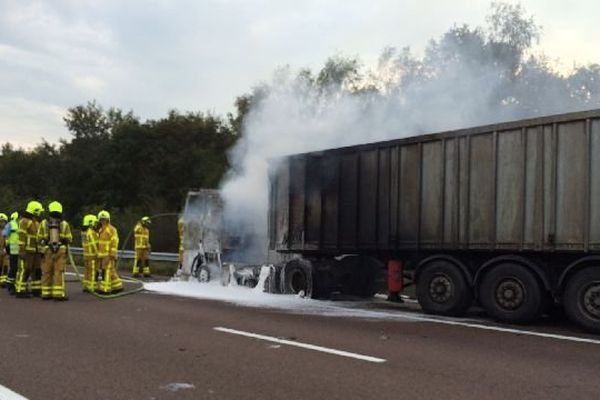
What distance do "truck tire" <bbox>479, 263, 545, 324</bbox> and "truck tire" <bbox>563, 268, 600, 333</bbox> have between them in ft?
1.54

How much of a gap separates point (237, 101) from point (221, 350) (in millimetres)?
29004

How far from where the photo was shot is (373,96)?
1495 cm

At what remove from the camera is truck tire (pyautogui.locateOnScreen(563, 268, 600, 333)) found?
29.3ft

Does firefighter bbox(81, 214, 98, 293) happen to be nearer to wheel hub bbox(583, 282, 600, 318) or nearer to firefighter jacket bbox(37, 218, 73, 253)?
firefighter jacket bbox(37, 218, 73, 253)

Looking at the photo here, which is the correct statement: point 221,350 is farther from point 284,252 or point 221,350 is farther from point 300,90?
point 300,90

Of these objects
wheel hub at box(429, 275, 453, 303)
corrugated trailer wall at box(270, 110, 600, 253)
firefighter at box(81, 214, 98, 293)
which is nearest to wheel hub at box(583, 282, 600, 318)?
corrugated trailer wall at box(270, 110, 600, 253)

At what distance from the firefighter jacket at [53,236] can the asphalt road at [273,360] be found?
2174mm

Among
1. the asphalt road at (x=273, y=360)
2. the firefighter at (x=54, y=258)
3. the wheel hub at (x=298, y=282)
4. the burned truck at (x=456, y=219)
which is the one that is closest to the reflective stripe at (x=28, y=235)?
the firefighter at (x=54, y=258)

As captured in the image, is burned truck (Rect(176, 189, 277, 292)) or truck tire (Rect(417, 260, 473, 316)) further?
burned truck (Rect(176, 189, 277, 292))

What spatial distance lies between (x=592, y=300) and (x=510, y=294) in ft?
3.84

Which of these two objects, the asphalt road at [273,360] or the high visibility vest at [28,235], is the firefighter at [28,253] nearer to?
the high visibility vest at [28,235]

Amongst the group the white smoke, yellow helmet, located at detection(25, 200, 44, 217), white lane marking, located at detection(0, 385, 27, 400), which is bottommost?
white lane marking, located at detection(0, 385, 27, 400)

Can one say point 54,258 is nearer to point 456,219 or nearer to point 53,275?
point 53,275

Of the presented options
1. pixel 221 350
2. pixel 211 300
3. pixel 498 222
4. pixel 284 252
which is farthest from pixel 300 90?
pixel 221 350
